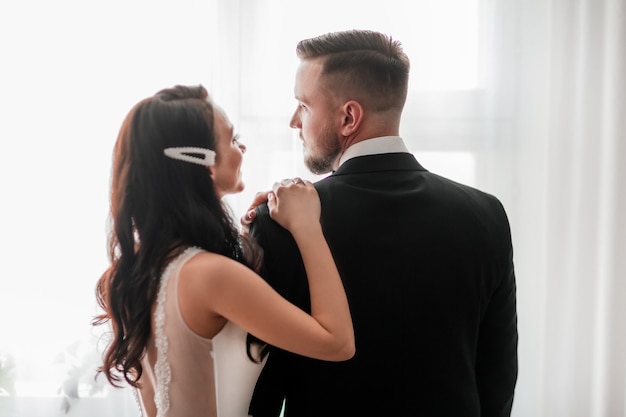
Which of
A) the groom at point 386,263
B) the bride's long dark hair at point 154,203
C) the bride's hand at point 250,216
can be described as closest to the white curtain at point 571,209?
the groom at point 386,263

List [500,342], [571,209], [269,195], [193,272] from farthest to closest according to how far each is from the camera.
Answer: [571,209] → [500,342] → [269,195] → [193,272]

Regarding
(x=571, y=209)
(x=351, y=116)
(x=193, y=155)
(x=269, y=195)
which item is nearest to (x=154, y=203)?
(x=193, y=155)

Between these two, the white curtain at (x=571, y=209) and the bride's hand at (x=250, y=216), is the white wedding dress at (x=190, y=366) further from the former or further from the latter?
the white curtain at (x=571, y=209)

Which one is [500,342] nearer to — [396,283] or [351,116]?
[396,283]

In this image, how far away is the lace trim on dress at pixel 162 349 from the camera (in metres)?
1.13

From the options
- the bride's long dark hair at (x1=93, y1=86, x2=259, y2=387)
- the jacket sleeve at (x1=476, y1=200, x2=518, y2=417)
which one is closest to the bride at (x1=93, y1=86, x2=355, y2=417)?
the bride's long dark hair at (x1=93, y1=86, x2=259, y2=387)

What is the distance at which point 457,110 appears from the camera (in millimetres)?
2283

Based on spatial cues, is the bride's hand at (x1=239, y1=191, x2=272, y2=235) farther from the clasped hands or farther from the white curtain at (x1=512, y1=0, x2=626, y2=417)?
the white curtain at (x1=512, y1=0, x2=626, y2=417)

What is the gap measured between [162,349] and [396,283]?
1.50 feet

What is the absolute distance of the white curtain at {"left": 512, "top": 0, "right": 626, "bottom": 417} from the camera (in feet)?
7.27

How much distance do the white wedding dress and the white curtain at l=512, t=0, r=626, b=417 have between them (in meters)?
1.41

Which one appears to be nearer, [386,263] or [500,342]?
[386,263]

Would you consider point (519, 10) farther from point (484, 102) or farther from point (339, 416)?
point (339, 416)

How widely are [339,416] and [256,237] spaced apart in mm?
382
